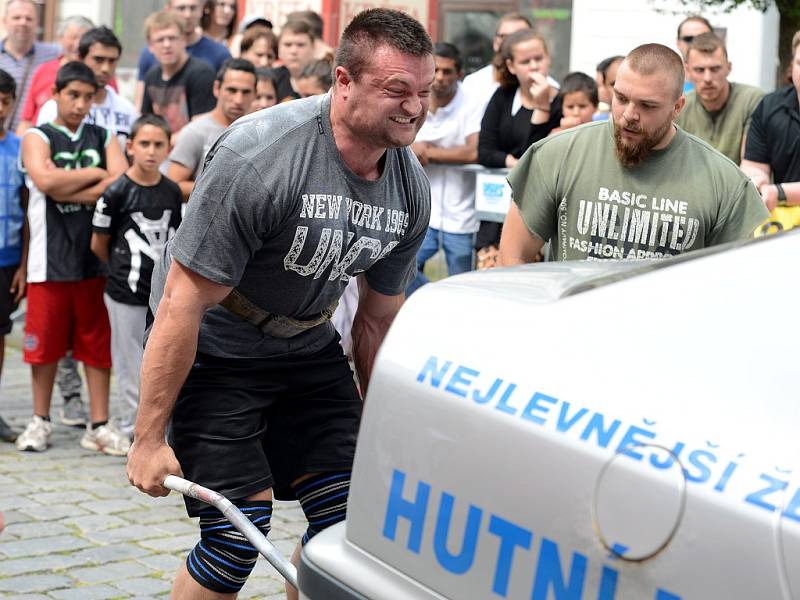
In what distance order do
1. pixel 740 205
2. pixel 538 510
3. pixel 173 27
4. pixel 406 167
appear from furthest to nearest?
pixel 173 27 < pixel 740 205 < pixel 406 167 < pixel 538 510

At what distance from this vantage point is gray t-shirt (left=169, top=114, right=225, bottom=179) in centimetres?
710

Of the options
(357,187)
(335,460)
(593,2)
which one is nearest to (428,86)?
(357,187)

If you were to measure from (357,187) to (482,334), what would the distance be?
48.1 inches

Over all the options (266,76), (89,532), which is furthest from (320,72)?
(89,532)

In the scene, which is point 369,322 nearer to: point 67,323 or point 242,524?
point 242,524

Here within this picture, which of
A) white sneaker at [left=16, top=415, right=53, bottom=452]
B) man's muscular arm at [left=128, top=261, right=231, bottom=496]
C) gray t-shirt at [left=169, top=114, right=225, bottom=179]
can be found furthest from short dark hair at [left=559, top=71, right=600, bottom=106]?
man's muscular arm at [left=128, top=261, right=231, bottom=496]

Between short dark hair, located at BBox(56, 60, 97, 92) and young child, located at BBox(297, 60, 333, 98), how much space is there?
127 centimetres

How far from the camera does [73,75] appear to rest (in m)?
6.96

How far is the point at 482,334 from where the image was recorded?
2.29m

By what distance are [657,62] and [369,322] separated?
1117mm

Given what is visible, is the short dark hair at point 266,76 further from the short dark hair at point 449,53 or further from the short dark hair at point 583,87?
the short dark hair at point 583,87

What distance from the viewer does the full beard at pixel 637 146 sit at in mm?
3898

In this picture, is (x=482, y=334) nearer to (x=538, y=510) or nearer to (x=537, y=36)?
(x=538, y=510)

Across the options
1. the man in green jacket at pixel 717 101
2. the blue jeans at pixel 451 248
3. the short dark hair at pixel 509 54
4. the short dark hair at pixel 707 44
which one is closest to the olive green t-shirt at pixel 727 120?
the man in green jacket at pixel 717 101
